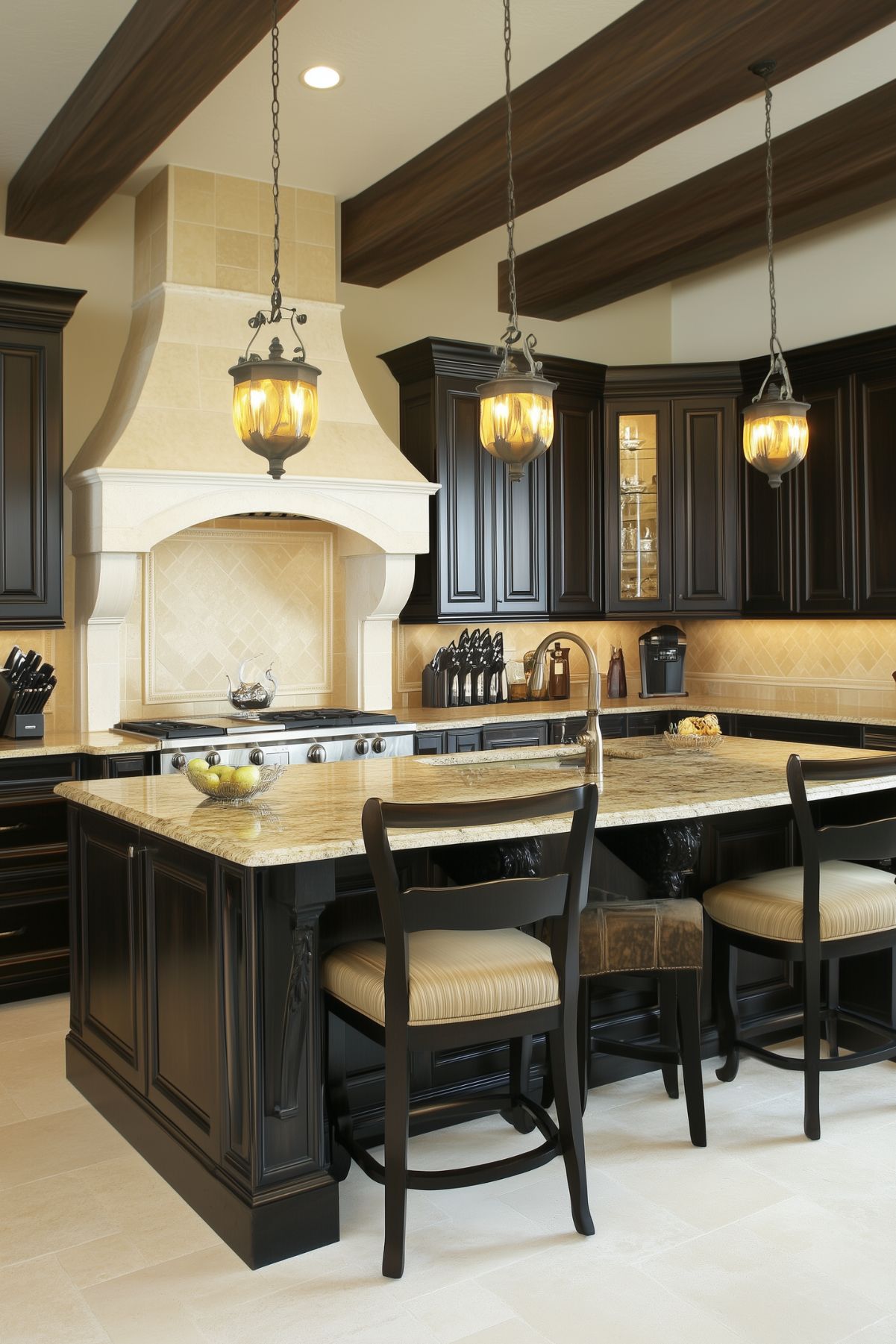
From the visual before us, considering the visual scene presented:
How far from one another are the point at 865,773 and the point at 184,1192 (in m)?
2.01

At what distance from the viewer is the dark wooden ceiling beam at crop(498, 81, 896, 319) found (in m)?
4.71

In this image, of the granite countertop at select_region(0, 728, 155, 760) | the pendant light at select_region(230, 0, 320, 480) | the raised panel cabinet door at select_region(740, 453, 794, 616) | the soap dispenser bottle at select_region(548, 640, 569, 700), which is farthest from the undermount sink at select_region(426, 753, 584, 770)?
the raised panel cabinet door at select_region(740, 453, 794, 616)

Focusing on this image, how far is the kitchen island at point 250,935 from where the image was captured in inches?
99.3

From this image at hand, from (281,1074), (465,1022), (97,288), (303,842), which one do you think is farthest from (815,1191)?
(97,288)

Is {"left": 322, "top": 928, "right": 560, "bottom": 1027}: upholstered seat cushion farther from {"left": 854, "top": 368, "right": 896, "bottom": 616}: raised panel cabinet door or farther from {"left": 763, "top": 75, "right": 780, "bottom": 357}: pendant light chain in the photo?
{"left": 854, "top": 368, "right": 896, "bottom": 616}: raised panel cabinet door

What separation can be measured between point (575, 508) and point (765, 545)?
3.40 ft

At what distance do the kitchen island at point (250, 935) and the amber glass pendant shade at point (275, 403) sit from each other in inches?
36.2

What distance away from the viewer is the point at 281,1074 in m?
2.53

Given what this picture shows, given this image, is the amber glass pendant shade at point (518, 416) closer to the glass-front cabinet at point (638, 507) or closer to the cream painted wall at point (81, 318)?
the cream painted wall at point (81, 318)

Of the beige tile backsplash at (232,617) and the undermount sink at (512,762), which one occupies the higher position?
the beige tile backsplash at (232,617)

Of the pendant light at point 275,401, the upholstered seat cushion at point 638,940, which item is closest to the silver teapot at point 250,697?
the pendant light at point 275,401

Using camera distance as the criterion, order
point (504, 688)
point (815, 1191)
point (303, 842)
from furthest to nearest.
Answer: point (504, 688)
point (815, 1191)
point (303, 842)

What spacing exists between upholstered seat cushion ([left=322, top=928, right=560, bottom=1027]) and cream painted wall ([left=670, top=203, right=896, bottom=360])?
4666 millimetres

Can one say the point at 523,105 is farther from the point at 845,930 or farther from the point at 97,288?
the point at 845,930
